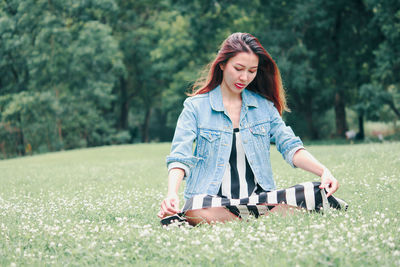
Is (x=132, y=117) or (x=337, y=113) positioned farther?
(x=132, y=117)

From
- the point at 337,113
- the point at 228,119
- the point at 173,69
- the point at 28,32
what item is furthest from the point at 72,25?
the point at 228,119

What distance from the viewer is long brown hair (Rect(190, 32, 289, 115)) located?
16.4ft

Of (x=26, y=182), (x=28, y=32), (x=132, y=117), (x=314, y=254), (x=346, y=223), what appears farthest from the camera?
(x=132, y=117)

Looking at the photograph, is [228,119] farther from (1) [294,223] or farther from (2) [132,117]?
(2) [132,117]

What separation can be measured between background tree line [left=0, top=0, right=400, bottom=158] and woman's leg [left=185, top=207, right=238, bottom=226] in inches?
1044

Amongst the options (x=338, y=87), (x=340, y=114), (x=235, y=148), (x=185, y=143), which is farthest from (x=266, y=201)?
(x=340, y=114)

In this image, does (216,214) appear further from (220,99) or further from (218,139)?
(220,99)

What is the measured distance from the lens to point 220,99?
5.29m

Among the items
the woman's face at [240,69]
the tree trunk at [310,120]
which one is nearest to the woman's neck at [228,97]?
the woman's face at [240,69]

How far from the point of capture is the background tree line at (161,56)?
33094mm

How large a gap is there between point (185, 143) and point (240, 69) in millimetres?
1131

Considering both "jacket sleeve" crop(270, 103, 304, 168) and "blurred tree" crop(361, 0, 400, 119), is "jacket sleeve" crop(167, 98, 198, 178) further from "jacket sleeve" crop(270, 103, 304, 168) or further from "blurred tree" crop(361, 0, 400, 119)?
"blurred tree" crop(361, 0, 400, 119)

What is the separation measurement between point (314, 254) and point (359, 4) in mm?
34978

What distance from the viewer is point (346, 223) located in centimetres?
415
